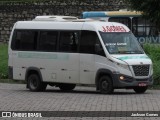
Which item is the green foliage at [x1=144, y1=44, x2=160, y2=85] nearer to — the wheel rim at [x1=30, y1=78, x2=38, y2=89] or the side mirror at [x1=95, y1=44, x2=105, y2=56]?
the side mirror at [x1=95, y1=44, x2=105, y2=56]

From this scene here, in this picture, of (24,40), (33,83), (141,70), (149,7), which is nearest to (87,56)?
(141,70)

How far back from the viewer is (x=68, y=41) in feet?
81.0

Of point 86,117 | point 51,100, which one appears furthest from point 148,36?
point 86,117

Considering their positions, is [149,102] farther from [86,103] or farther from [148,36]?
[148,36]

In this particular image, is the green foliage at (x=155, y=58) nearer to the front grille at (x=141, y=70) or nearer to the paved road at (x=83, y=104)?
the front grille at (x=141, y=70)

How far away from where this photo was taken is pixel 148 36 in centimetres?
4703

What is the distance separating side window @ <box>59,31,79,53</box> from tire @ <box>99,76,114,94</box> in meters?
1.66

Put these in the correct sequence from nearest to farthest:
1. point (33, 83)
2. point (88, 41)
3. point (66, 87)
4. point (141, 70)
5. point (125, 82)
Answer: point (125, 82)
point (141, 70)
point (88, 41)
point (33, 83)
point (66, 87)

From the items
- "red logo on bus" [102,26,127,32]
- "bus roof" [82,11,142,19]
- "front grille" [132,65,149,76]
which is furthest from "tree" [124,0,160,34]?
"front grille" [132,65,149,76]

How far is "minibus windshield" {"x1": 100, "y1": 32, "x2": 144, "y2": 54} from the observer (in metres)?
23.7

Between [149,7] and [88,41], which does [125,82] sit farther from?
[149,7]

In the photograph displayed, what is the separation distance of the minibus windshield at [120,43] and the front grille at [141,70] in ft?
2.67

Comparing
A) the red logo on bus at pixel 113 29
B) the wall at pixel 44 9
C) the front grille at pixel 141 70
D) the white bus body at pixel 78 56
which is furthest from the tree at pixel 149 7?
the wall at pixel 44 9

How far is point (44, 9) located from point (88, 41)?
Result: 30.9 m
